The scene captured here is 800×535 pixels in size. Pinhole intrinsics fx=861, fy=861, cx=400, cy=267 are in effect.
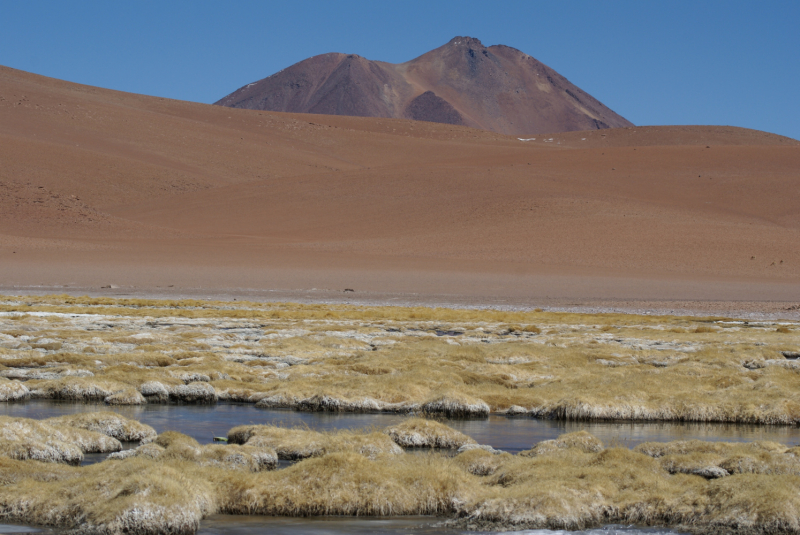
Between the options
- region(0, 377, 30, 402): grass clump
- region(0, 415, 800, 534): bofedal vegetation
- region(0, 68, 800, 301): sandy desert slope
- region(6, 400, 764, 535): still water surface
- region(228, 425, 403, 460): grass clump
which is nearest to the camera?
region(0, 415, 800, 534): bofedal vegetation

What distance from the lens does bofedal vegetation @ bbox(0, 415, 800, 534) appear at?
28.8ft

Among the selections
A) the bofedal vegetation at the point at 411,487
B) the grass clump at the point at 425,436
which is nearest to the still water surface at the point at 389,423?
the grass clump at the point at 425,436

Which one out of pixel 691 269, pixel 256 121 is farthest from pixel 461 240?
pixel 256 121

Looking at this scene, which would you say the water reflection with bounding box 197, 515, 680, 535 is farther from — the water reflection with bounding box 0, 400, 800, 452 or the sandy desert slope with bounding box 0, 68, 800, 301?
the sandy desert slope with bounding box 0, 68, 800, 301

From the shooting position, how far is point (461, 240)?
64.9 meters

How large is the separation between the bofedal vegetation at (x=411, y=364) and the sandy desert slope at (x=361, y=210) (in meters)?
18.5

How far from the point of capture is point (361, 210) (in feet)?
260

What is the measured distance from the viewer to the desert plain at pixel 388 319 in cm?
965

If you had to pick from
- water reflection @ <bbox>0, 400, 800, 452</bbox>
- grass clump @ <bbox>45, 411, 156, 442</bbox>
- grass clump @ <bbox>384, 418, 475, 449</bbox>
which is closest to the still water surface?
Result: water reflection @ <bbox>0, 400, 800, 452</bbox>

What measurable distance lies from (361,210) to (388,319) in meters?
45.8

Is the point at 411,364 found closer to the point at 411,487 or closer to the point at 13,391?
the point at 13,391

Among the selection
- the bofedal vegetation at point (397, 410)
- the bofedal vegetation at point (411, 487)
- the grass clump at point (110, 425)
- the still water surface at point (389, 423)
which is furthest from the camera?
the still water surface at point (389, 423)

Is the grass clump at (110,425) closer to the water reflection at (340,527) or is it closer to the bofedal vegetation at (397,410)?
the bofedal vegetation at (397,410)

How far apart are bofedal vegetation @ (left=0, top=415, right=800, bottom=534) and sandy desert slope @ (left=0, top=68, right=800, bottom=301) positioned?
121 ft
